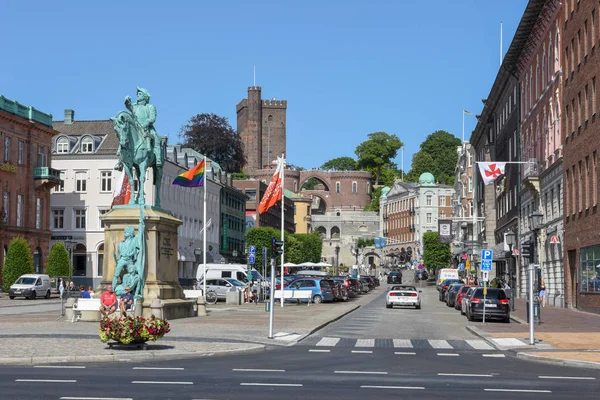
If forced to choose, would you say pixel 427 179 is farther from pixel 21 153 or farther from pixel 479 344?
pixel 479 344

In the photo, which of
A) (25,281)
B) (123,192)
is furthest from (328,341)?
(25,281)

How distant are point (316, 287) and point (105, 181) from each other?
114ft

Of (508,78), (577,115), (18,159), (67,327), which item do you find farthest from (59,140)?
(67,327)

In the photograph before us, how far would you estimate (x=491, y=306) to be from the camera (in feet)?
133

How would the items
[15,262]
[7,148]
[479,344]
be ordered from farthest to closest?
[7,148] → [15,262] → [479,344]

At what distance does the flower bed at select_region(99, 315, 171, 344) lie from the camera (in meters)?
21.8

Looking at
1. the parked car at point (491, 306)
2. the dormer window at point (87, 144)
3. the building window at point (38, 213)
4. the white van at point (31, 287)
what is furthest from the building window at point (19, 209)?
the parked car at point (491, 306)

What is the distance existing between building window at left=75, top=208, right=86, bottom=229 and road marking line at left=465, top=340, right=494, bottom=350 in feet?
211

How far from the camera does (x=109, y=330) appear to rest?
2186 centimetres

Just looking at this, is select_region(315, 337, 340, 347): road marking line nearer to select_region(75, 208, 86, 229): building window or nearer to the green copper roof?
the green copper roof

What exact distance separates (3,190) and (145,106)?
145 feet

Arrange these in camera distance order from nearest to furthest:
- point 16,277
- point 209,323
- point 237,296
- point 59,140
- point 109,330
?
point 109,330, point 209,323, point 237,296, point 16,277, point 59,140

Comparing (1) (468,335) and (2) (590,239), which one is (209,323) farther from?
(2) (590,239)

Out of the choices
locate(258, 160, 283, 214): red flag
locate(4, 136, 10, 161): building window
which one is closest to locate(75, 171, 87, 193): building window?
locate(4, 136, 10, 161): building window
